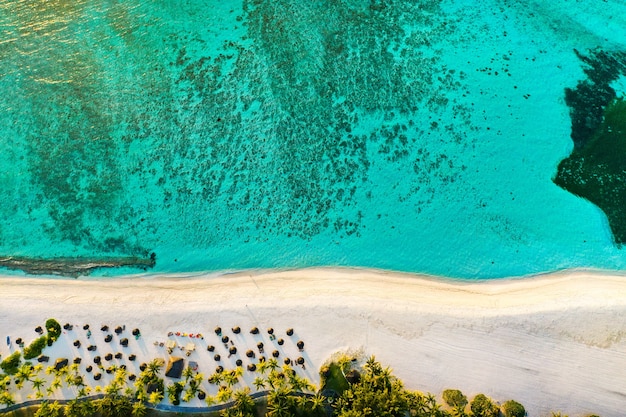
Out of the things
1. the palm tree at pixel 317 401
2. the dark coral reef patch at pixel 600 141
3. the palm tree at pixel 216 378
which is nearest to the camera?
the palm tree at pixel 317 401

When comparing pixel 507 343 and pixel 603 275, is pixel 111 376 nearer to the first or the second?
pixel 507 343

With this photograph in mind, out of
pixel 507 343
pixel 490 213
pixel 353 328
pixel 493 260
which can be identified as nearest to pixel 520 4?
pixel 490 213

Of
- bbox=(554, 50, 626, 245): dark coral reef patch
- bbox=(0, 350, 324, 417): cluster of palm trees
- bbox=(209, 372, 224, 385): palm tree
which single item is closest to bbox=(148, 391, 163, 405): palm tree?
bbox=(0, 350, 324, 417): cluster of palm trees

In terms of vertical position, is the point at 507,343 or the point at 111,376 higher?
the point at 507,343

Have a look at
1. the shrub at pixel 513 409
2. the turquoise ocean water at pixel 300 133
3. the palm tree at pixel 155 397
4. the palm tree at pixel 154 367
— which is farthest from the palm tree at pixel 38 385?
the shrub at pixel 513 409

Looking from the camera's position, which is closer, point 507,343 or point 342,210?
point 507,343

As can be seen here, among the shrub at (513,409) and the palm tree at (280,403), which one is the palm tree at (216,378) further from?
the shrub at (513,409)

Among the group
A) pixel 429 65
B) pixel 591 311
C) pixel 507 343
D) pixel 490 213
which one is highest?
pixel 429 65
